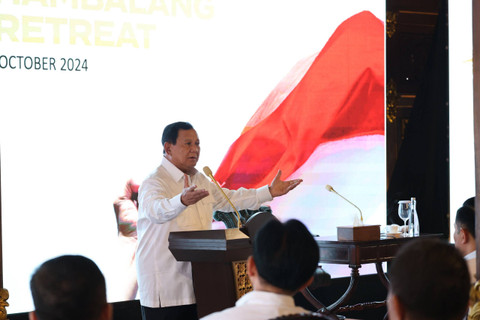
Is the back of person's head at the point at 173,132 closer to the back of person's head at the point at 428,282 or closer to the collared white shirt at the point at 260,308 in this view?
the collared white shirt at the point at 260,308

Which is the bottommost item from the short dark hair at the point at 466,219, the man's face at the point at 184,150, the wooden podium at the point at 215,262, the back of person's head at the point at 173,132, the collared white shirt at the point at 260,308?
the wooden podium at the point at 215,262

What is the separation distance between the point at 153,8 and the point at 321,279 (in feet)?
6.80

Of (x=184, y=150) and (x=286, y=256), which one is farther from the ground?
(x=184, y=150)

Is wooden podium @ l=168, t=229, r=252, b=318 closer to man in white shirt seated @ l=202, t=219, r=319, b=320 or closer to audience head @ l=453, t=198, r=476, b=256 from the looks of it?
audience head @ l=453, t=198, r=476, b=256

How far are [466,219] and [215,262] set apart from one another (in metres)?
1.23

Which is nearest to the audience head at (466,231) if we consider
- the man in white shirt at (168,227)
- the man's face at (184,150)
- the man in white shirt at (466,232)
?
the man in white shirt at (466,232)

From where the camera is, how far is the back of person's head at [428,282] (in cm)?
147

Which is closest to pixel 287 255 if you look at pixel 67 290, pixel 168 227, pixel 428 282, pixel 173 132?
pixel 428 282

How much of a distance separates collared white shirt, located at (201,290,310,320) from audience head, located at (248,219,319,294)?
0.10 ft

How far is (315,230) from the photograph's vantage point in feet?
18.5

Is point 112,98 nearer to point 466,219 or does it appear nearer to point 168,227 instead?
point 168,227

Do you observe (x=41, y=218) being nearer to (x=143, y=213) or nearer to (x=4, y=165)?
(x=4, y=165)

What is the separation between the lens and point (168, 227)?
370cm

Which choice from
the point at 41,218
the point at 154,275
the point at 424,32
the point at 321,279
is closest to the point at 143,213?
the point at 154,275
